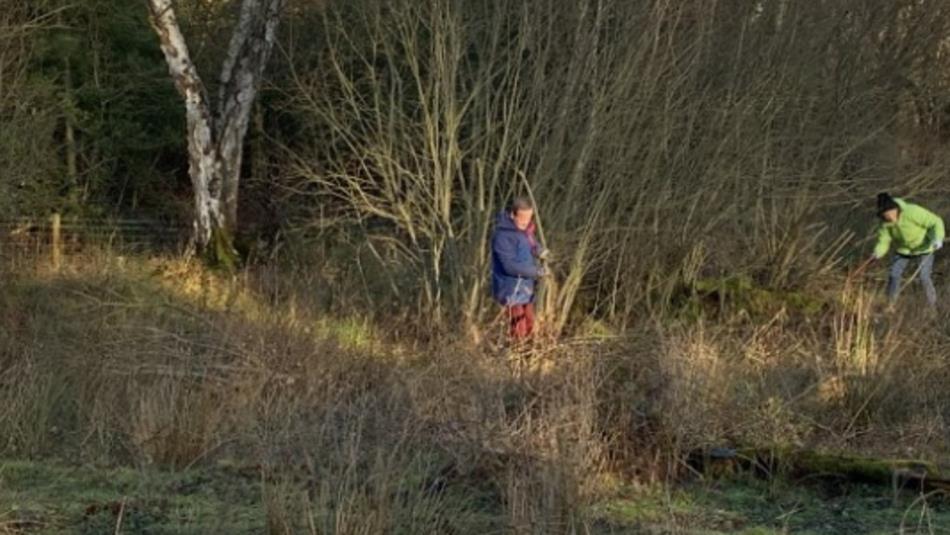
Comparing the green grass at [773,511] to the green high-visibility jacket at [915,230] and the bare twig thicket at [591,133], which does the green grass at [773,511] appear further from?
the green high-visibility jacket at [915,230]

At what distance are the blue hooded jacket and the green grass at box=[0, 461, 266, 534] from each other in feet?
15.9

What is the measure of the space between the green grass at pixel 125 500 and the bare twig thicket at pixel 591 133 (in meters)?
5.63

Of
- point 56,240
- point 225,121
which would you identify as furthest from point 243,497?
point 225,121

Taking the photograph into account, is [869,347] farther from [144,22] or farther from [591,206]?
[144,22]

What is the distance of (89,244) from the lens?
17.1 meters

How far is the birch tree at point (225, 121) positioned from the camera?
55.9 ft

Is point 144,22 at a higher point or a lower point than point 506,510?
higher

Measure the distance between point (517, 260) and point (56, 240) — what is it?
330 inches

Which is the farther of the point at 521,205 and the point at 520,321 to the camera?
the point at 521,205

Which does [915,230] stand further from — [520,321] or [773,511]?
[773,511]

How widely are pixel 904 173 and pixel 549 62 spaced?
237 inches

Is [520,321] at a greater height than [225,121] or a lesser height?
lesser

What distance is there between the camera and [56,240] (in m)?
16.7

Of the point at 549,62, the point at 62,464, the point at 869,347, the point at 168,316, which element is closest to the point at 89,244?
the point at 168,316
